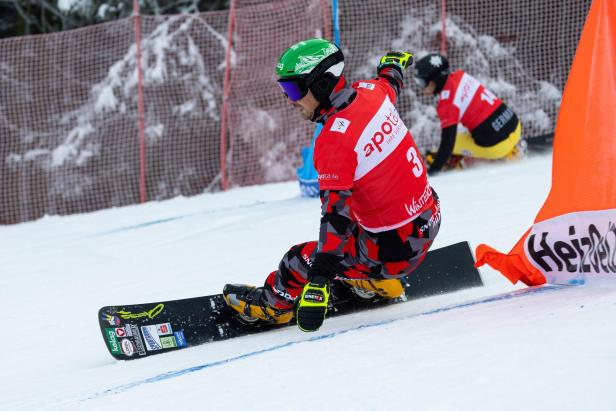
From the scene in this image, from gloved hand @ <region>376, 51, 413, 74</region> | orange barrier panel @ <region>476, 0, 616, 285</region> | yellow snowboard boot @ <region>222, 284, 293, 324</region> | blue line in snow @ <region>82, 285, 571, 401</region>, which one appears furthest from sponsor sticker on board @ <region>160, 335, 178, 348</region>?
gloved hand @ <region>376, 51, 413, 74</region>

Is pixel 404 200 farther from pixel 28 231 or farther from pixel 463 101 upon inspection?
pixel 28 231

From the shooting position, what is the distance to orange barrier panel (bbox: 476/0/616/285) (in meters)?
3.34

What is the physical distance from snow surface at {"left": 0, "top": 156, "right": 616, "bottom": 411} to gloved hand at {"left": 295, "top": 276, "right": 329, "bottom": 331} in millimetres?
88

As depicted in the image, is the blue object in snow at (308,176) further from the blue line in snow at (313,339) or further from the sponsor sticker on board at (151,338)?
the blue line in snow at (313,339)

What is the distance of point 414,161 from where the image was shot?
132 inches

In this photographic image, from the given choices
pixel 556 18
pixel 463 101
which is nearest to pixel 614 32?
pixel 463 101

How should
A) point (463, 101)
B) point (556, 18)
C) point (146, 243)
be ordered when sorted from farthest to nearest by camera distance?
point (556, 18)
point (463, 101)
point (146, 243)

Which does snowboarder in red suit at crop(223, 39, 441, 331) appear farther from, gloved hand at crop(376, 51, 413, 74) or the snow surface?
gloved hand at crop(376, 51, 413, 74)

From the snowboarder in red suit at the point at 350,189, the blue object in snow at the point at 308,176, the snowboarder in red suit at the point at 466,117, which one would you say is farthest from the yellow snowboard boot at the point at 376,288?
the snowboarder in red suit at the point at 466,117

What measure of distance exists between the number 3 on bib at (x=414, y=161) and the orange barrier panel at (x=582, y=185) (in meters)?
0.62

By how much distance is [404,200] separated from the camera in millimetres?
3348

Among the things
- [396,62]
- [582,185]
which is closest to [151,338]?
[396,62]

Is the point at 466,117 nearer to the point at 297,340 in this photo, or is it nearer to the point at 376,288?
the point at 376,288

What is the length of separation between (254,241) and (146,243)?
1.03 meters
